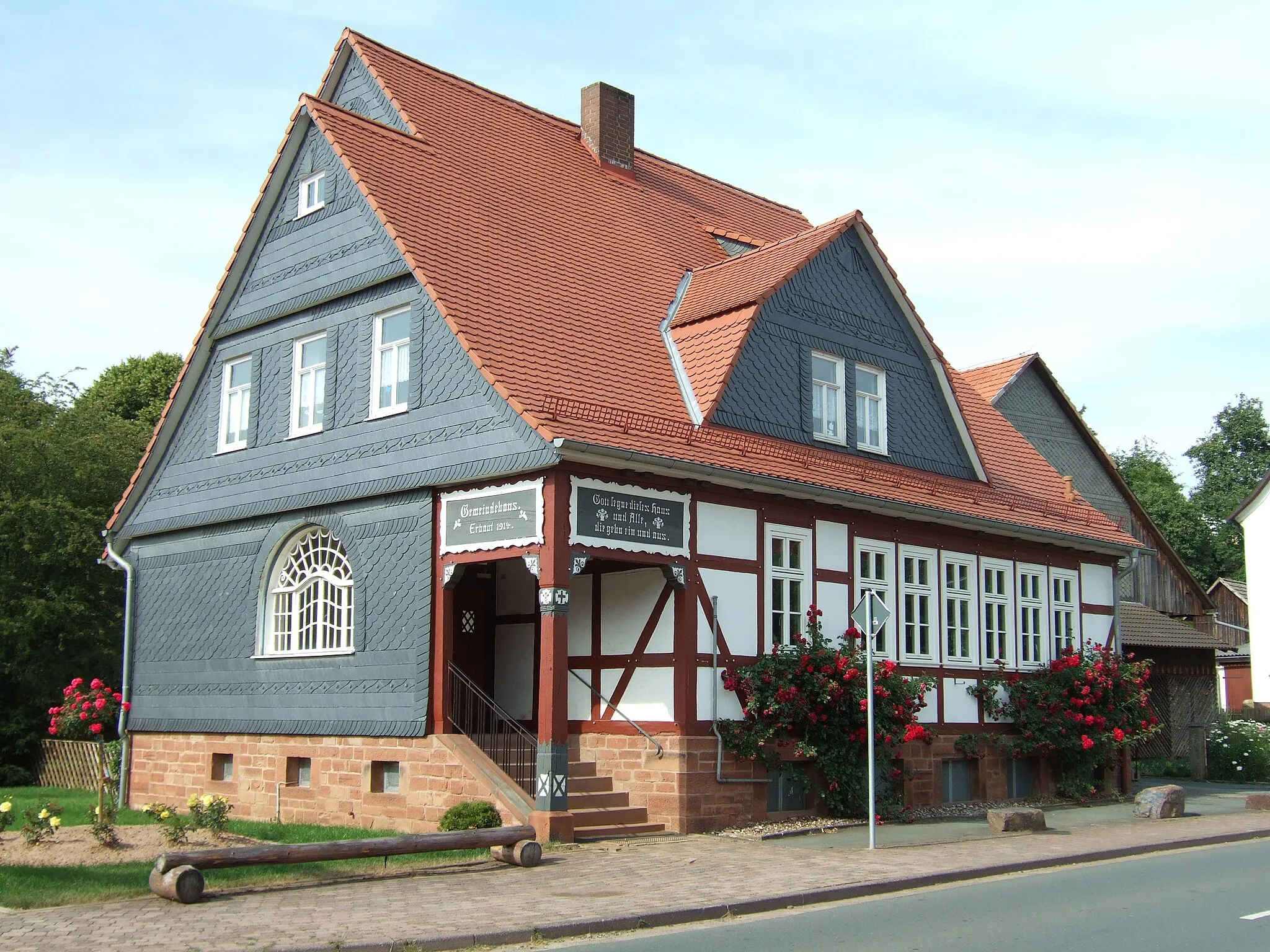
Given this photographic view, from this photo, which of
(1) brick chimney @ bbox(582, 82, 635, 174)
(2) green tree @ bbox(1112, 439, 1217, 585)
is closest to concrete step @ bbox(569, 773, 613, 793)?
(1) brick chimney @ bbox(582, 82, 635, 174)

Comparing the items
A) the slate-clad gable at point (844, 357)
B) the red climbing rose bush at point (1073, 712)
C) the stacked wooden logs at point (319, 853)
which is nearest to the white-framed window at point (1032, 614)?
the red climbing rose bush at point (1073, 712)

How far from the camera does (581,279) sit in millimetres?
19234

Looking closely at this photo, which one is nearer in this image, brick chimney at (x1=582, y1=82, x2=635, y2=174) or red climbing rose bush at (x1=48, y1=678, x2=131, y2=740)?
red climbing rose bush at (x1=48, y1=678, x2=131, y2=740)

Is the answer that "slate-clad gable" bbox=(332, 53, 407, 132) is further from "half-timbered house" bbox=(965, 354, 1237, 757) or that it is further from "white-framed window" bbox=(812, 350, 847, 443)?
"half-timbered house" bbox=(965, 354, 1237, 757)

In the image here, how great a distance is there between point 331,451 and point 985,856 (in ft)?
32.4

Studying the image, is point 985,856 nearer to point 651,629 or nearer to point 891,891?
point 891,891

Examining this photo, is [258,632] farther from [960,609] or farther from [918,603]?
[960,609]

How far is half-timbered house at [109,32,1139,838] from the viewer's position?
53.0 feet

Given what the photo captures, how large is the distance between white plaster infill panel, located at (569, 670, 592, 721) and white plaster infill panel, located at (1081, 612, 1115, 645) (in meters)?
10.3

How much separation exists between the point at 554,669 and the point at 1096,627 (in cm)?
1263

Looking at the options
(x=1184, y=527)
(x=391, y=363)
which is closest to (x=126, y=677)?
(x=391, y=363)

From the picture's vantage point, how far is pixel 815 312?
786 inches

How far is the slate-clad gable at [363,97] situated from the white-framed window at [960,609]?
10540 mm

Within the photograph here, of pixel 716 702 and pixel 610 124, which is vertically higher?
pixel 610 124
